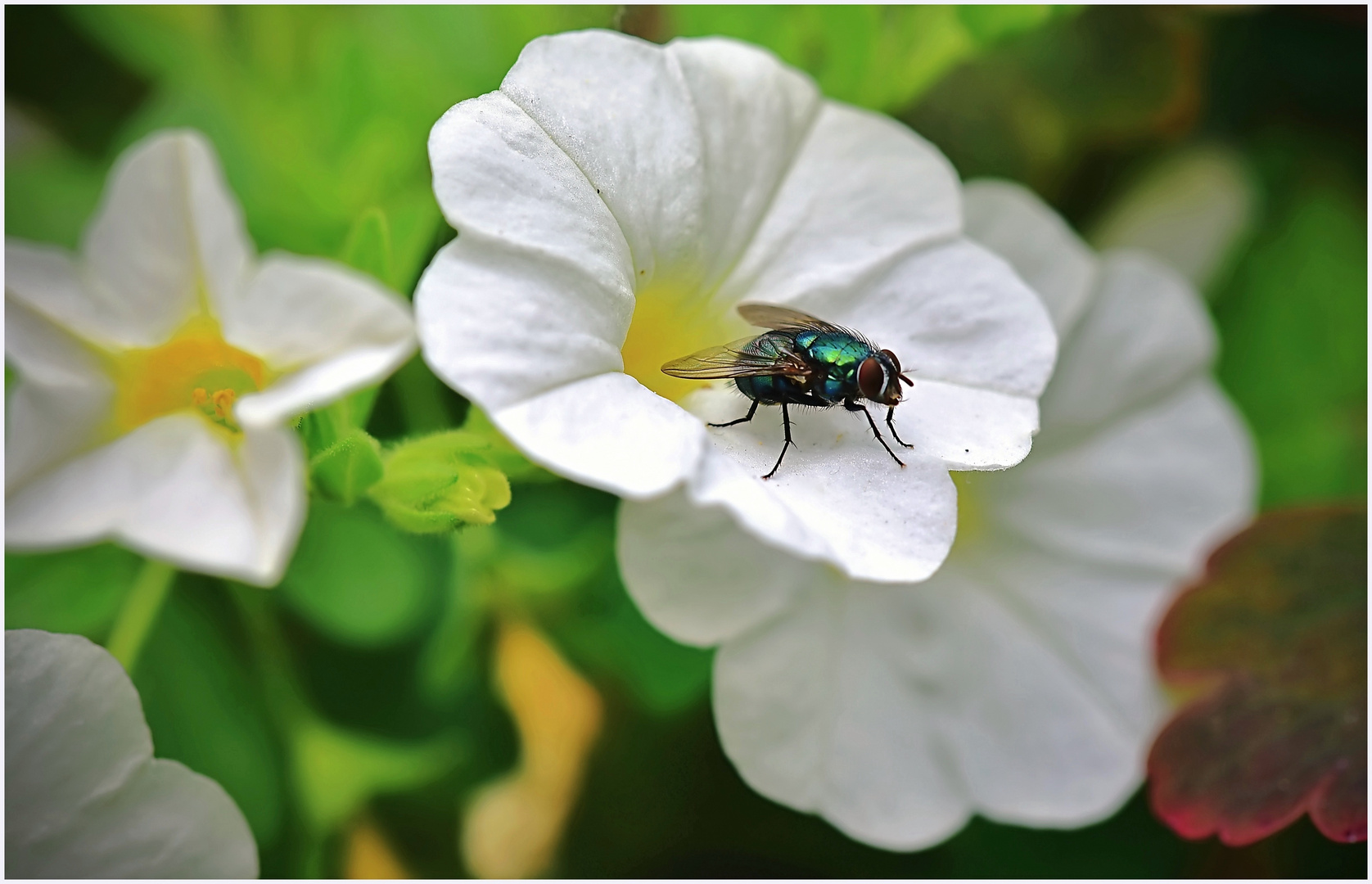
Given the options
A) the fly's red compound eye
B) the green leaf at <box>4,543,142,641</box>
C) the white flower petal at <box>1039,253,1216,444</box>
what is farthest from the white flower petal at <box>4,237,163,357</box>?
the white flower petal at <box>1039,253,1216,444</box>

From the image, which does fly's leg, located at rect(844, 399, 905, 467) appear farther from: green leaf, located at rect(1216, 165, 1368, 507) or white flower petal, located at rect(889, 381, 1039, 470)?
green leaf, located at rect(1216, 165, 1368, 507)

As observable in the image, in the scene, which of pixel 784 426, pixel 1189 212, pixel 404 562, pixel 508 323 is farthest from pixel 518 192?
pixel 1189 212

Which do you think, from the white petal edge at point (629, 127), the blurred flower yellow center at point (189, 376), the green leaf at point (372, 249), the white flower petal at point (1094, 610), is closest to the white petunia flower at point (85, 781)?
the blurred flower yellow center at point (189, 376)

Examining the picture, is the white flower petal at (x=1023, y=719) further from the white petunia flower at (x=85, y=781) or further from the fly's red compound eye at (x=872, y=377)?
the white petunia flower at (x=85, y=781)

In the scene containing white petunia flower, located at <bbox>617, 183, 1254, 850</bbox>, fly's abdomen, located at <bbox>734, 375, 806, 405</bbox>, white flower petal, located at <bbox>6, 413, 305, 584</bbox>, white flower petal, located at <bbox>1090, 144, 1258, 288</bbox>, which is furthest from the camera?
white flower petal, located at <bbox>1090, 144, 1258, 288</bbox>

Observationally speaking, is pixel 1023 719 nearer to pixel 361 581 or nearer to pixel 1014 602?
pixel 1014 602

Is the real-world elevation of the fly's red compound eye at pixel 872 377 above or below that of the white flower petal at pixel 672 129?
below

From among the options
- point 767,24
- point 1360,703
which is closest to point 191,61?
point 767,24
